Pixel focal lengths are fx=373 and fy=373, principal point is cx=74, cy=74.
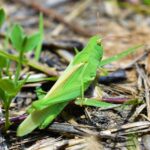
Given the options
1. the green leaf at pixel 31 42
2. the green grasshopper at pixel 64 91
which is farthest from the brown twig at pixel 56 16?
the green grasshopper at pixel 64 91

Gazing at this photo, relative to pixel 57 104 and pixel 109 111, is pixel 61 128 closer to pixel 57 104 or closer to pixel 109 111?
pixel 57 104

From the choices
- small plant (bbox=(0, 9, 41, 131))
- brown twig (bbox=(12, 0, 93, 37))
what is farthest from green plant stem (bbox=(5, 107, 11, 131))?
brown twig (bbox=(12, 0, 93, 37))

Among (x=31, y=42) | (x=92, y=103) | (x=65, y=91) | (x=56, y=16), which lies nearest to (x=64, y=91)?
(x=65, y=91)

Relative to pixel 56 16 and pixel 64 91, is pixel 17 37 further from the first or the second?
pixel 56 16

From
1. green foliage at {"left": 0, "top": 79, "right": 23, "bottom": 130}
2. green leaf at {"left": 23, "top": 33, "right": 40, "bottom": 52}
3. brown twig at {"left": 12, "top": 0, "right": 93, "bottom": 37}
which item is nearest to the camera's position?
green foliage at {"left": 0, "top": 79, "right": 23, "bottom": 130}

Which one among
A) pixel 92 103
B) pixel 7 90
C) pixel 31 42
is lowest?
pixel 92 103

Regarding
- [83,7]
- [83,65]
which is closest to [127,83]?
[83,65]

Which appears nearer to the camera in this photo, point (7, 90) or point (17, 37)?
point (7, 90)

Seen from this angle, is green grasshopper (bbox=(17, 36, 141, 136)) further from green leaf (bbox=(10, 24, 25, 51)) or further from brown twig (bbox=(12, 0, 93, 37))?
brown twig (bbox=(12, 0, 93, 37))

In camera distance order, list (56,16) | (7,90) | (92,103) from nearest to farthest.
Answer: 1. (7,90)
2. (92,103)
3. (56,16)
